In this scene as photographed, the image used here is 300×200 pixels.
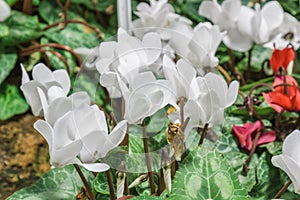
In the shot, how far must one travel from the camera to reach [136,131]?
1.19 m

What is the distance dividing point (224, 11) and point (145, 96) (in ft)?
1.79

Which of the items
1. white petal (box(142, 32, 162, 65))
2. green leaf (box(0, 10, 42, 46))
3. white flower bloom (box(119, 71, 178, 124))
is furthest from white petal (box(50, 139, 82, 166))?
green leaf (box(0, 10, 42, 46))

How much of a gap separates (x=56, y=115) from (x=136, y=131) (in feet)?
0.54

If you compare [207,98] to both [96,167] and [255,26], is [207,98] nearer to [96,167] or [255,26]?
[96,167]

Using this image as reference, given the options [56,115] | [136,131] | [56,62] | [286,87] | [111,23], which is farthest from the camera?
[111,23]

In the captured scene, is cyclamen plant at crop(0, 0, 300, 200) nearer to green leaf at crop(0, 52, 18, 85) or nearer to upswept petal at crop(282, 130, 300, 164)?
upswept petal at crop(282, 130, 300, 164)

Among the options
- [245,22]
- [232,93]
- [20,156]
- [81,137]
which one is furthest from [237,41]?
[81,137]

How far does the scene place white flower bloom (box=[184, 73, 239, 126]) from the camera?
3.69 feet

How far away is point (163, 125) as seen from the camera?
3.92ft

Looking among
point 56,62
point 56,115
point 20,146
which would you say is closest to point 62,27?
point 56,62

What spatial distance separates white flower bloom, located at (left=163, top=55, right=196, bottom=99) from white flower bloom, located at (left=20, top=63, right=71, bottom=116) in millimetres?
183

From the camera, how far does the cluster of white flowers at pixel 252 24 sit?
1557 mm

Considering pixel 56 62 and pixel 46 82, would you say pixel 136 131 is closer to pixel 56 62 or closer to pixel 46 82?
pixel 46 82

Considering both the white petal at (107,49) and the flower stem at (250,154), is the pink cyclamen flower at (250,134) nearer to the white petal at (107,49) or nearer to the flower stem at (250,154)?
the flower stem at (250,154)
